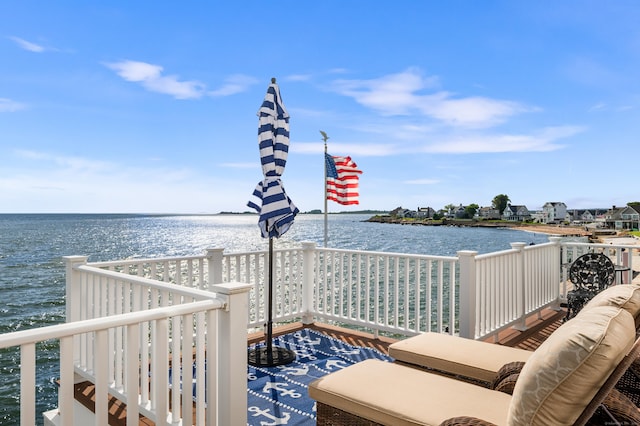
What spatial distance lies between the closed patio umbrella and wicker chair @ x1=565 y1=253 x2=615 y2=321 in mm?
3472

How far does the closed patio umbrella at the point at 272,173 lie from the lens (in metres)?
3.72

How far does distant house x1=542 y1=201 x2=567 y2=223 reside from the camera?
7551 centimetres

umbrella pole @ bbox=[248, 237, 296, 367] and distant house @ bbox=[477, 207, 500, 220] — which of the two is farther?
distant house @ bbox=[477, 207, 500, 220]

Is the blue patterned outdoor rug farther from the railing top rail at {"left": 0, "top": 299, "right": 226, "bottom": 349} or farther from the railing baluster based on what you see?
the railing baluster

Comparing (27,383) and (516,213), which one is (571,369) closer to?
(27,383)

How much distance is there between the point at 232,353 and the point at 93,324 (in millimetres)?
692

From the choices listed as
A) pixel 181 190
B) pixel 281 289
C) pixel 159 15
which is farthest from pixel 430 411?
pixel 181 190

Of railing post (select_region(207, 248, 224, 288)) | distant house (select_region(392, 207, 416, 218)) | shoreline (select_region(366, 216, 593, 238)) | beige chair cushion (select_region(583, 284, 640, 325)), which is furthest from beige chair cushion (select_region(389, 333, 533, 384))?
distant house (select_region(392, 207, 416, 218))

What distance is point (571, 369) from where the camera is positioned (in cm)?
126

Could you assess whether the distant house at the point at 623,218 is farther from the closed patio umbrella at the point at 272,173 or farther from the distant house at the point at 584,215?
the closed patio umbrella at the point at 272,173

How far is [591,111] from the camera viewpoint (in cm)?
1828

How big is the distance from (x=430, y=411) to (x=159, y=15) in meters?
10.3

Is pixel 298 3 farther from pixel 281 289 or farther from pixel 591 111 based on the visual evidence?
pixel 591 111

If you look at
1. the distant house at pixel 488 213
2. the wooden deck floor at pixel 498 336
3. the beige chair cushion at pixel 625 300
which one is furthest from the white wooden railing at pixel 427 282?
the distant house at pixel 488 213
